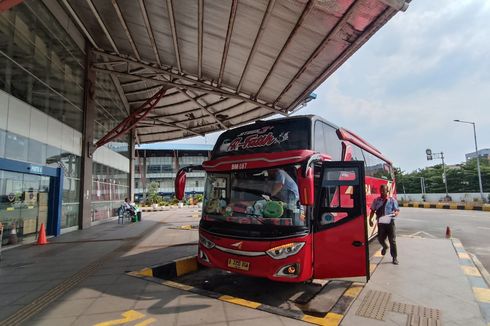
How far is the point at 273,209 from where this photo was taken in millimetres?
5531

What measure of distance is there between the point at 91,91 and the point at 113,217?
966cm

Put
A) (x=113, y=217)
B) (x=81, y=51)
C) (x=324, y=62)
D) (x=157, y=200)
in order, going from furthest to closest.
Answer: (x=157, y=200) → (x=113, y=217) → (x=81, y=51) → (x=324, y=62)

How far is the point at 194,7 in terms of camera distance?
1239cm

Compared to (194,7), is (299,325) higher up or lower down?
lower down

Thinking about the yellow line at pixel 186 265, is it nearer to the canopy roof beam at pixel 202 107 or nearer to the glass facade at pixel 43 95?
the glass facade at pixel 43 95

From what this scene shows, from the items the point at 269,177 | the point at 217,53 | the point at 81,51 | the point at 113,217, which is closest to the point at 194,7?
the point at 217,53

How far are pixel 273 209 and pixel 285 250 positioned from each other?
70 cm

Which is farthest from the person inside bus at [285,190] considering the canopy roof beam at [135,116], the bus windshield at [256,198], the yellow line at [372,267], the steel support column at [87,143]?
the canopy roof beam at [135,116]

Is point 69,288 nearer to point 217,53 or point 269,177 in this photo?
point 269,177

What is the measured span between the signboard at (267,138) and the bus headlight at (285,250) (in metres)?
1.78

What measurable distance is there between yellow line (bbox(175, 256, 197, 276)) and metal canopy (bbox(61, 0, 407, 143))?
821 centimetres

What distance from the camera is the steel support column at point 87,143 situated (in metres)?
16.2

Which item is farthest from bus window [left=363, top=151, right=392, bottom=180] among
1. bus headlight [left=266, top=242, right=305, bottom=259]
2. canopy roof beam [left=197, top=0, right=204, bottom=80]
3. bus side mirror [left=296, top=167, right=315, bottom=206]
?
canopy roof beam [left=197, top=0, right=204, bottom=80]

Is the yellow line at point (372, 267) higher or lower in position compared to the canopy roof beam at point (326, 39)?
lower
